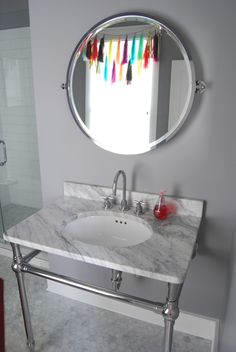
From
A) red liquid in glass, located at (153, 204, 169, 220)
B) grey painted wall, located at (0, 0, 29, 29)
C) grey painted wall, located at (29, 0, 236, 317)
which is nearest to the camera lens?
grey painted wall, located at (29, 0, 236, 317)

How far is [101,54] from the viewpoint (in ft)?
4.58

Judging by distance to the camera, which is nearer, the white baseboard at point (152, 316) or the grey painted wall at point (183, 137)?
the grey painted wall at point (183, 137)

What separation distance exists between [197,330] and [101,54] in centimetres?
170

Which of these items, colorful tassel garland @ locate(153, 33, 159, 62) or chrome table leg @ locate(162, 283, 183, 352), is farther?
colorful tassel garland @ locate(153, 33, 159, 62)

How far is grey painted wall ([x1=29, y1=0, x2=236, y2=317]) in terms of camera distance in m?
1.19

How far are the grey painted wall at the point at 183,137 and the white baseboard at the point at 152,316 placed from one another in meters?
0.06

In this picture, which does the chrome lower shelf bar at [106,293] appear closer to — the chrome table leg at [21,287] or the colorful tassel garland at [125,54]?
the chrome table leg at [21,287]

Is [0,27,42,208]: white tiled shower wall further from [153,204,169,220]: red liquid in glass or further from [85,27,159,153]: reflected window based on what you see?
[153,204,169,220]: red liquid in glass

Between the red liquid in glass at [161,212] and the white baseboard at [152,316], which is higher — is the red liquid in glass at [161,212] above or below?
above

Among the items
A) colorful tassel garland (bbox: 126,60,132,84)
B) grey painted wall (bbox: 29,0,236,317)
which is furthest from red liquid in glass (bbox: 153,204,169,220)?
colorful tassel garland (bbox: 126,60,132,84)

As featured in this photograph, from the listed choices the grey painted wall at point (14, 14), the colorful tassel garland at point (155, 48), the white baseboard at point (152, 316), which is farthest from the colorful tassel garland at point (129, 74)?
the white baseboard at point (152, 316)

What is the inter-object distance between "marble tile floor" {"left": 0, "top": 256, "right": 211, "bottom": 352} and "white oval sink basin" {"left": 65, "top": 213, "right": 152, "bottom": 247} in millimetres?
672

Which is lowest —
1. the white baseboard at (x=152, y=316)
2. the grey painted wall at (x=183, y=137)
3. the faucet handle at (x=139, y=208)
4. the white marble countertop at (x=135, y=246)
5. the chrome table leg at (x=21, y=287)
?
the white baseboard at (x=152, y=316)

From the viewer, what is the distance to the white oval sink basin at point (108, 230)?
136 centimetres
